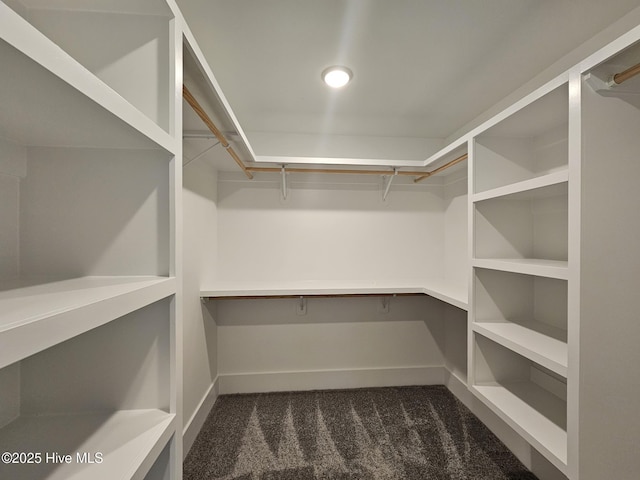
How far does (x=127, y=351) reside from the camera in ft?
2.31

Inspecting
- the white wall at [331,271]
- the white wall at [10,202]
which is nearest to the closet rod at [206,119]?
the white wall at [10,202]

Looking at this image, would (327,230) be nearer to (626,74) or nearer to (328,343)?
(328,343)

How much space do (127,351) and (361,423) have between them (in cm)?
159

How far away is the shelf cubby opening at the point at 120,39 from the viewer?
67 centimetres

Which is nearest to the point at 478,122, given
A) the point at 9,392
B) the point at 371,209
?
the point at 371,209

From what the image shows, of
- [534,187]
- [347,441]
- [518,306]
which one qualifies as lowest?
[347,441]

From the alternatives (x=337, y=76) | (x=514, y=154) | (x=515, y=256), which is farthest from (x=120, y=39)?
(x=515, y=256)

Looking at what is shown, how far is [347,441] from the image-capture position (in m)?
1.59

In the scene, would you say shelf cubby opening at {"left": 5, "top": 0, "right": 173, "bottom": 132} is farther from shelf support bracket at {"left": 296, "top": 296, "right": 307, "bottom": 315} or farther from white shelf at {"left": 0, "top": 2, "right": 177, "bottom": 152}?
shelf support bracket at {"left": 296, "top": 296, "right": 307, "bottom": 315}

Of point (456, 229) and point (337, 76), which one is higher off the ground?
point (337, 76)

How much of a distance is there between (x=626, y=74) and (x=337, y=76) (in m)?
1.12

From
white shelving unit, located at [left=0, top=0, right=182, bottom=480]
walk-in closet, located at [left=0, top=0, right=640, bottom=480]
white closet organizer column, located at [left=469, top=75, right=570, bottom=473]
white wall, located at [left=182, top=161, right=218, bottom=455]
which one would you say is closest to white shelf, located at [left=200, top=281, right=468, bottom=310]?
walk-in closet, located at [left=0, top=0, right=640, bottom=480]

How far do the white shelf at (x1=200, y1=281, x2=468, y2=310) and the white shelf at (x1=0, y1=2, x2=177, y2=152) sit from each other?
1243mm

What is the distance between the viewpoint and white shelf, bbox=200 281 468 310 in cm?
179
